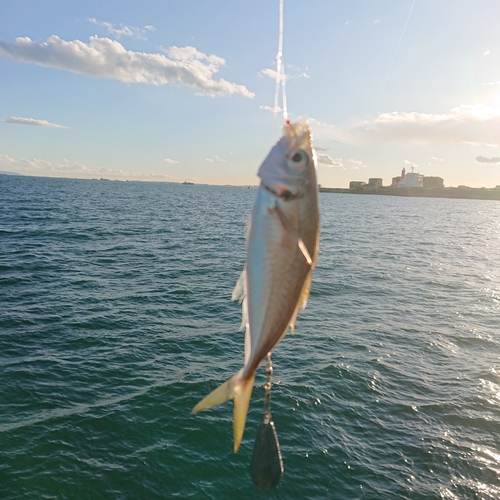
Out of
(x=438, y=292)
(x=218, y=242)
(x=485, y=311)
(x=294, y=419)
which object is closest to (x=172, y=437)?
(x=294, y=419)

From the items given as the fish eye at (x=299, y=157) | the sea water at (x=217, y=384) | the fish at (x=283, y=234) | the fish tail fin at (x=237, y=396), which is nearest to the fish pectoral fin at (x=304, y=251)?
the fish at (x=283, y=234)

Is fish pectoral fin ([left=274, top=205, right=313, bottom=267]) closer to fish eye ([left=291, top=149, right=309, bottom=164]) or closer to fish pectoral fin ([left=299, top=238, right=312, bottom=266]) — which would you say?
fish pectoral fin ([left=299, top=238, right=312, bottom=266])

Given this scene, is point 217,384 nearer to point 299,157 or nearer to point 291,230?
point 291,230

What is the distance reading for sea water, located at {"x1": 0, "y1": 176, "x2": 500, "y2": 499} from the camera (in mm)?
10789

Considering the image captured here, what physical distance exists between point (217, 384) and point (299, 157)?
1275cm

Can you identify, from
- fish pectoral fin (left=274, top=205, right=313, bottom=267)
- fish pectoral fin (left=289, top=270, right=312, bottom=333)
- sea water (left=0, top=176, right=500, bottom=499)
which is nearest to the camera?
fish pectoral fin (left=274, top=205, right=313, bottom=267)

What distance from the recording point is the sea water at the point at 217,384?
10.8m

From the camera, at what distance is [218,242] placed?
45531 millimetres

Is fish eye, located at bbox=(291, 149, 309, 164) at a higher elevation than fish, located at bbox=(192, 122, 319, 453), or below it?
higher

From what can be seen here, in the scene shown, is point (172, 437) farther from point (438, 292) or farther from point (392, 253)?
point (392, 253)

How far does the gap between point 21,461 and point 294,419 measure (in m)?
7.41

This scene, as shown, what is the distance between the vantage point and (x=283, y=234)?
318 cm

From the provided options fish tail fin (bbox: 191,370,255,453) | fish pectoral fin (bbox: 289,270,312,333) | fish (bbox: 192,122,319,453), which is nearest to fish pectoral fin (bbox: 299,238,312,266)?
fish (bbox: 192,122,319,453)

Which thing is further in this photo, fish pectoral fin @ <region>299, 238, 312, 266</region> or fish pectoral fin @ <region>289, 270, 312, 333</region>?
fish pectoral fin @ <region>289, 270, 312, 333</region>
